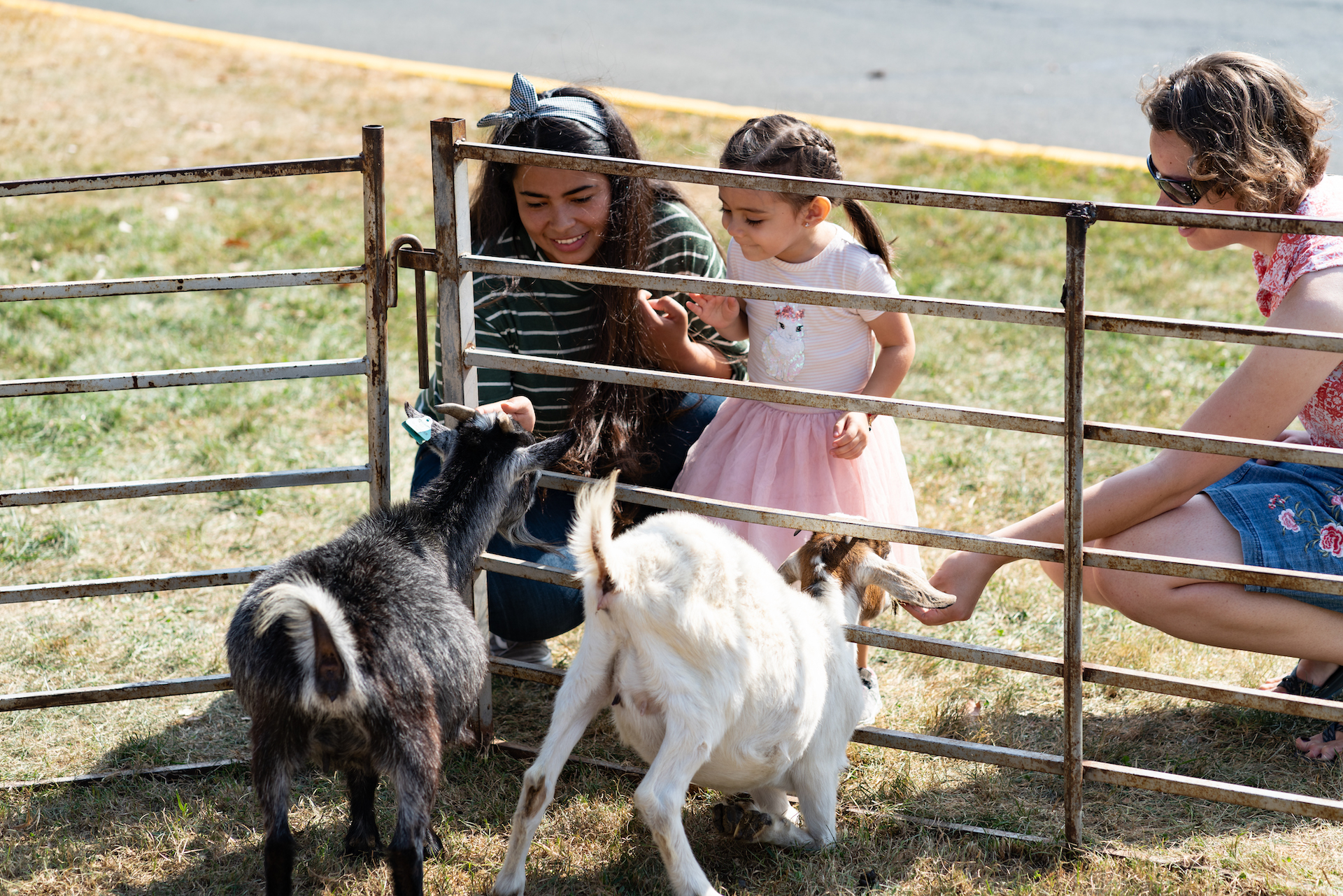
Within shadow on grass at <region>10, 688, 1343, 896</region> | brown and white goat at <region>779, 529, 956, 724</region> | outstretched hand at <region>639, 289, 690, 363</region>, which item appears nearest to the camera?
shadow on grass at <region>10, 688, 1343, 896</region>

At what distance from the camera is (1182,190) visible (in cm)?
304

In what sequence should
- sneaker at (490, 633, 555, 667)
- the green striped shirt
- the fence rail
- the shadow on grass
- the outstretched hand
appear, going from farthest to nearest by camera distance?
1. sneaker at (490, 633, 555, 667)
2. the green striped shirt
3. the outstretched hand
4. the shadow on grass
5. the fence rail

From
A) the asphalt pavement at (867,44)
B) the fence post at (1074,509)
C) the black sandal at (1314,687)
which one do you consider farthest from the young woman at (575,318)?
the asphalt pavement at (867,44)

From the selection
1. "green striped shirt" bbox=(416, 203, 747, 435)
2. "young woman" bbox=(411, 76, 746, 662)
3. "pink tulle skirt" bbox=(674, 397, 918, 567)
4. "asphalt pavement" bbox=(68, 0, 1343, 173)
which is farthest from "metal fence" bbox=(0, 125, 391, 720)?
"asphalt pavement" bbox=(68, 0, 1343, 173)

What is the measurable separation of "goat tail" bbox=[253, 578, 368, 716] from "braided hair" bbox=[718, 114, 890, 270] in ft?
5.54

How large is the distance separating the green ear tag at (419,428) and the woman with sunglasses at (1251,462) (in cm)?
142

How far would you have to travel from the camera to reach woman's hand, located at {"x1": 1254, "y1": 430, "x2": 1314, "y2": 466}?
3.41 meters

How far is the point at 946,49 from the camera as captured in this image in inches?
467

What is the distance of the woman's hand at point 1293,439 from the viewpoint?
341 centimetres

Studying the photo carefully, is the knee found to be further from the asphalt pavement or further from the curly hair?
the asphalt pavement

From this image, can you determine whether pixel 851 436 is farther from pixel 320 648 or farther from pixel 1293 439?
pixel 320 648

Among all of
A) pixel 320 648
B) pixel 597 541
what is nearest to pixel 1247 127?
pixel 597 541

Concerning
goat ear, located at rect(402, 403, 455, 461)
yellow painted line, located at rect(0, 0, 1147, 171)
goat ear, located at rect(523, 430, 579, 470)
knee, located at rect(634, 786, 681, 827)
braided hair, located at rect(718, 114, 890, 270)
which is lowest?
knee, located at rect(634, 786, 681, 827)

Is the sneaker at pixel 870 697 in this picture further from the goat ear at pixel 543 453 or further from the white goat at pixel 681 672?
the goat ear at pixel 543 453
